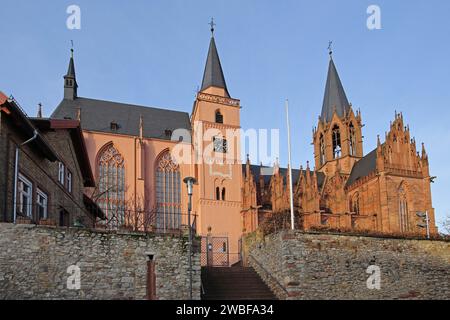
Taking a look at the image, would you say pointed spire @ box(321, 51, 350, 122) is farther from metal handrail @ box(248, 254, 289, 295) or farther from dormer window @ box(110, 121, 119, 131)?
metal handrail @ box(248, 254, 289, 295)

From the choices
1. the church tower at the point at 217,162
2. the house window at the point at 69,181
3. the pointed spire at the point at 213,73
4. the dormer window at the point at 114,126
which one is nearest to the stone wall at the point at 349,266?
the house window at the point at 69,181

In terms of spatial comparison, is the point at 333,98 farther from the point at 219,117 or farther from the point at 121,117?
the point at 121,117

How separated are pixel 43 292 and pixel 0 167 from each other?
4.28 meters

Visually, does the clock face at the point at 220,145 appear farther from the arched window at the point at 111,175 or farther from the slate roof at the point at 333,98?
the slate roof at the point at 333,98

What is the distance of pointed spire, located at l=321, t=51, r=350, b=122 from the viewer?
234 ft

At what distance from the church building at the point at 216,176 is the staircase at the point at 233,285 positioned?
2449 centimetres

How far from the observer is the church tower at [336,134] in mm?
68375

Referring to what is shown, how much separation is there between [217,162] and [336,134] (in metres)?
23.2

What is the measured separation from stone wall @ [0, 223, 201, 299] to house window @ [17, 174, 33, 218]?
2.96m

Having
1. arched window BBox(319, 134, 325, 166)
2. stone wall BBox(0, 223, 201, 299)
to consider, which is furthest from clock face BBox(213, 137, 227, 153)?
stone wall BBox(0, 223, 201, 299)

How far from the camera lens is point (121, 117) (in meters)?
56.3

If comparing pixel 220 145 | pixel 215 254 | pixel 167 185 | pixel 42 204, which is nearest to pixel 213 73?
pixel 220 145

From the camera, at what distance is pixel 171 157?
54156 millimetres
